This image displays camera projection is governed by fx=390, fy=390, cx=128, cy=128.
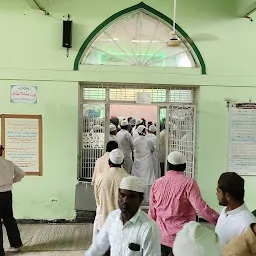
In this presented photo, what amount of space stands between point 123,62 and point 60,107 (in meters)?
1.17

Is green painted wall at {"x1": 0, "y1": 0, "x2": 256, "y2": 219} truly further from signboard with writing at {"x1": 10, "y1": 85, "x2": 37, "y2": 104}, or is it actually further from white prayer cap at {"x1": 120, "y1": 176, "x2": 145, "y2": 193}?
white prayer cap at {"x1": 120, "y1": 176, "x2": 145, "y2": 193}

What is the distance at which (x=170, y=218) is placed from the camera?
3.06 m

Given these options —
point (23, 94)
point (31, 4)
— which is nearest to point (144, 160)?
point (23, 94)

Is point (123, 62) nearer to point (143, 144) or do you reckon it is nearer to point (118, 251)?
point (143, 144)

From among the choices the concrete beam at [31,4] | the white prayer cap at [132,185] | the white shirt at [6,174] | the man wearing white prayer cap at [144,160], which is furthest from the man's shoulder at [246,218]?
the man wearing white prayer cap at [144,160]

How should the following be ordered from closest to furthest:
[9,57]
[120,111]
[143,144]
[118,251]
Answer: [118,251] → [9,57] → [143,144] → [120,111]

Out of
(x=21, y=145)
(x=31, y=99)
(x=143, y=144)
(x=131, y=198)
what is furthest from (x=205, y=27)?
(x=131, y=198)

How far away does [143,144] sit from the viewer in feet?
22.6

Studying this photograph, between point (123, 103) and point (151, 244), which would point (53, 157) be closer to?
point (123, 103)

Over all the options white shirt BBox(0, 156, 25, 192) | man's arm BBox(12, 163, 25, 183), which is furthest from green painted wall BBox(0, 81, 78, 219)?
white shirt BBox(0, 156, 25, 192)

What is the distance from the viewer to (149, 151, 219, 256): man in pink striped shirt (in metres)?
3.01

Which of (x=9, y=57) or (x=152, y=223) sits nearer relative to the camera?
(x=152, y=223)

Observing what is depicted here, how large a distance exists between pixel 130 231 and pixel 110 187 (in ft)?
4.49

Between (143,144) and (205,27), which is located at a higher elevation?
(205,27)
